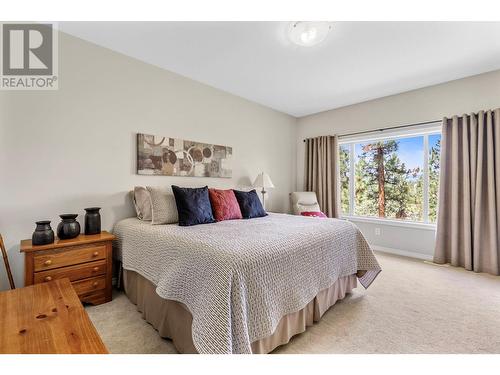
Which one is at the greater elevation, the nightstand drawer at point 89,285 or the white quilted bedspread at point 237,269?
the white quilted bedspread at point 237,269

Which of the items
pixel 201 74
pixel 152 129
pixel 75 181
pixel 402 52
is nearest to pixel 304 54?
pixel 402 52

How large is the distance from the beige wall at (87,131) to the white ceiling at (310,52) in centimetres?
22

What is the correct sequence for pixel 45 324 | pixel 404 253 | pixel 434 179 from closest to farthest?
pixel 45 324 → pixel 434 179 → pixel 404 253

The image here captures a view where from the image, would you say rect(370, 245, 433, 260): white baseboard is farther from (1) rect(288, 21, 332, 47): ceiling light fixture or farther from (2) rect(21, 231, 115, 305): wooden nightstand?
(2) rect(21, 231, 115, 305): wooden nightstand

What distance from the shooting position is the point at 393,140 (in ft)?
12.6

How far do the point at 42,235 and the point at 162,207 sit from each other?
93cm

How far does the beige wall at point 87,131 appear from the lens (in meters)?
1.96

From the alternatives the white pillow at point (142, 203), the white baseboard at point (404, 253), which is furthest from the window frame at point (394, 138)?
the white pillow at point (142, 203)

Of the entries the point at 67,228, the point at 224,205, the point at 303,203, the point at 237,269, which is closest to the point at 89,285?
the point at 67,228

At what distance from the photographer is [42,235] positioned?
1.80m

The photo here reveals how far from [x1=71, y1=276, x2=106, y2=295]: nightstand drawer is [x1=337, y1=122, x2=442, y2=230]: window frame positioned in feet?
12.6

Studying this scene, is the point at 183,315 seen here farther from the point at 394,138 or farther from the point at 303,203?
the point at 394,138

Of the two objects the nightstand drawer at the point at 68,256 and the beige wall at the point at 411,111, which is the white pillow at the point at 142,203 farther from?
the beige wall at the point at 411,111
